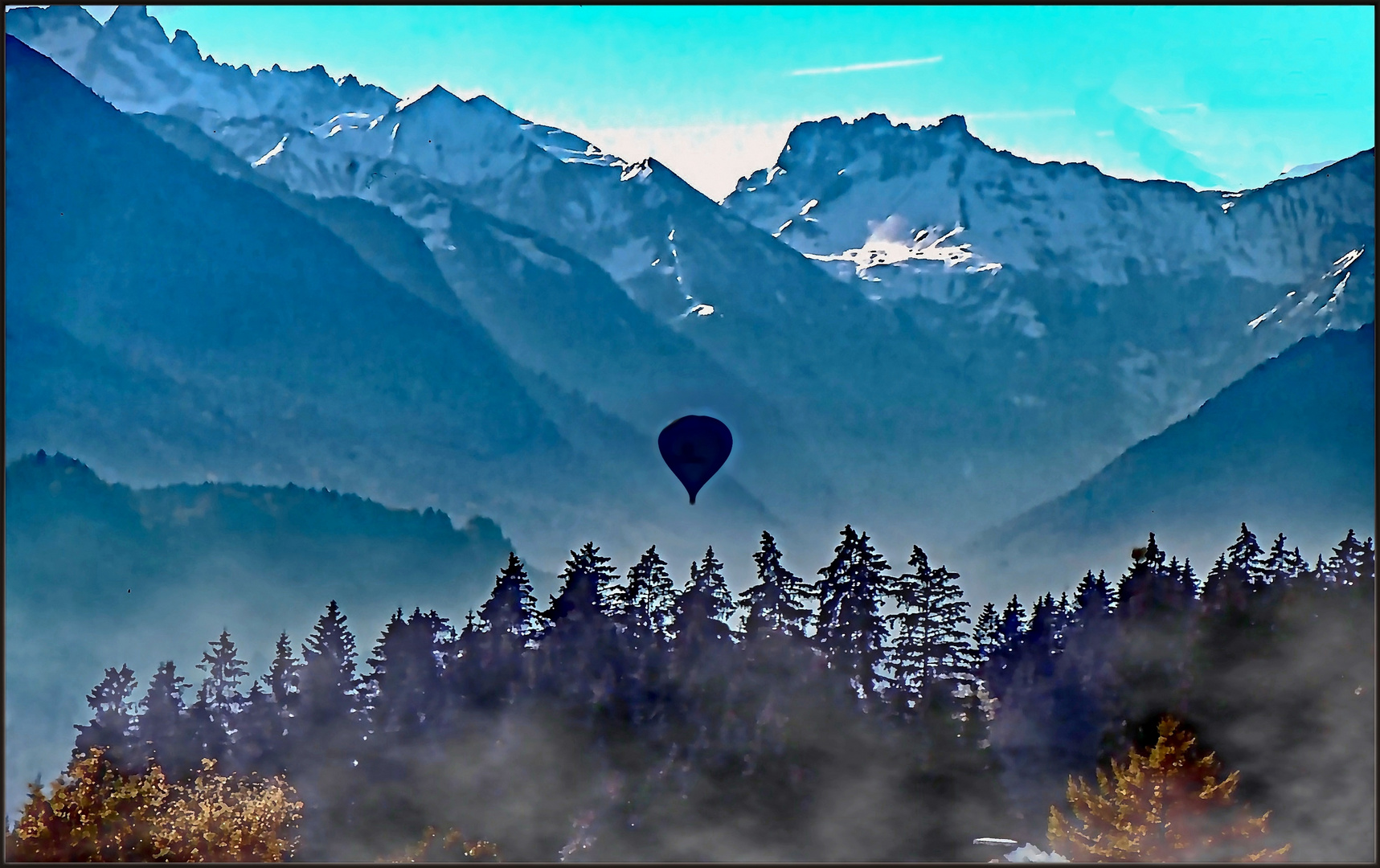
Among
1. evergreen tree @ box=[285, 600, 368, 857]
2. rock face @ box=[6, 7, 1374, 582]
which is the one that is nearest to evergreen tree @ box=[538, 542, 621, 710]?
evergreen tree @ box=[285, 600, 368, 857]

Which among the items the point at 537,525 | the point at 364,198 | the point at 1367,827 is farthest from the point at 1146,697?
the point at 364,198

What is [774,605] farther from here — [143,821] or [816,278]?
[816,278]

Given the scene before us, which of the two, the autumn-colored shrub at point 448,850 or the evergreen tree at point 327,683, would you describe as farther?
the evergreen tree at point 327,683

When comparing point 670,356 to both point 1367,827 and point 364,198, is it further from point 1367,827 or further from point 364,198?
point 1367,827

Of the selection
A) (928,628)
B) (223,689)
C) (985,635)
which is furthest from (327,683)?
(985,635)

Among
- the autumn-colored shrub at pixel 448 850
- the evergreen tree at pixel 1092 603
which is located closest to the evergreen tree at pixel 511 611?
the autumn-colored shrub at pixel 448 850

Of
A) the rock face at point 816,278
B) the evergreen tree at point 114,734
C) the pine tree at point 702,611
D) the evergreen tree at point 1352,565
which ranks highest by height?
the rock face at point 816,278

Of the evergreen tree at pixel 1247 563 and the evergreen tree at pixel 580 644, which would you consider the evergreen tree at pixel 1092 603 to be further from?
the evergreen tree at pixel 580 644
